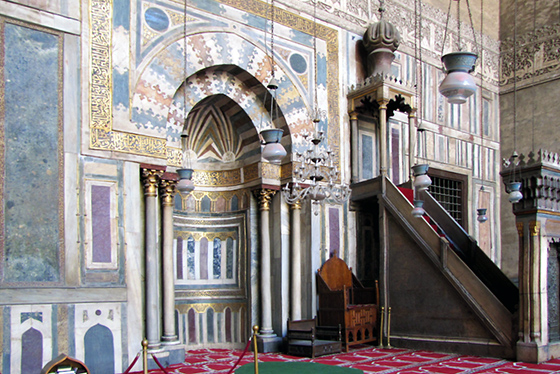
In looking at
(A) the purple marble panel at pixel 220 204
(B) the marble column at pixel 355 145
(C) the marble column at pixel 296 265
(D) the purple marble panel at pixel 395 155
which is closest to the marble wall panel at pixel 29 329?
(C) the marble column at pixel 296 265

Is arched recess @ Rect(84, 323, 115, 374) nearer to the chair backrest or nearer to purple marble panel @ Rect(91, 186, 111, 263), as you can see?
purple marble panel @ Rect(91, 186, 111, 263)

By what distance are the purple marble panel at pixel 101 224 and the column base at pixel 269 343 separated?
9.96 feet

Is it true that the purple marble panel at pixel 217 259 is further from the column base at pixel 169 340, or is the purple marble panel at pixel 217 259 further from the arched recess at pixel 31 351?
the arched recess at pixel 31 351

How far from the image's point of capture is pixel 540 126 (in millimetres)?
13070

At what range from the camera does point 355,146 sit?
410 inches

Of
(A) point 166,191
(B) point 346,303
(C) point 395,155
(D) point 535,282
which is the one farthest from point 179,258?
(D) point 535,282

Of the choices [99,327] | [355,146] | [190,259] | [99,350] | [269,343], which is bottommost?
[269,343]

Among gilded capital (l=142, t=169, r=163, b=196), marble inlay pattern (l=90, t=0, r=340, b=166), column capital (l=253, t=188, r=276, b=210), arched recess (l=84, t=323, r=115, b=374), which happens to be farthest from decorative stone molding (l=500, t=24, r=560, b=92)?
arched recess (l=84, t=323, r=115, b=374)

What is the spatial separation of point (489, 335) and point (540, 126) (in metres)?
6.81

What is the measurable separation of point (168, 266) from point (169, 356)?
1.23 metres

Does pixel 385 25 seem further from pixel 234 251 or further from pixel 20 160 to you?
pixel 20 160

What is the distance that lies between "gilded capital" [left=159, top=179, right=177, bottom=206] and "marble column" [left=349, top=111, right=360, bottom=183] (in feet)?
11.7

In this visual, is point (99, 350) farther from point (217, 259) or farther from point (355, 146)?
point (355, 146)

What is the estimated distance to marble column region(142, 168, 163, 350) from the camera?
25.3 ft
